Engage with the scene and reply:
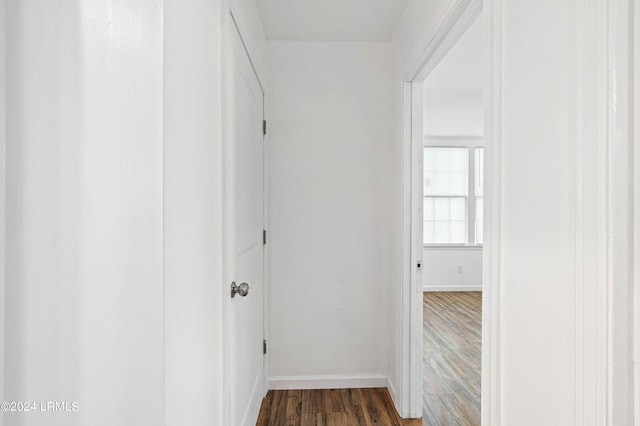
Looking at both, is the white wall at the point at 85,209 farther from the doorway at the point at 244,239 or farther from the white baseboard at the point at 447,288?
the white baseboard at the point at 447,288

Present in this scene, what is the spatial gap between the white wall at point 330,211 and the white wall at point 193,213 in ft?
4.17

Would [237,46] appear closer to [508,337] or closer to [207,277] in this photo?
[207,277]

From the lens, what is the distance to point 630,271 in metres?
0.63

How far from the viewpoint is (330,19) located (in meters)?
2.26

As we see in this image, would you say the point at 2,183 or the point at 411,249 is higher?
the point at 2,183

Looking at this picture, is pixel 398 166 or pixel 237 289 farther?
pixel 398 166

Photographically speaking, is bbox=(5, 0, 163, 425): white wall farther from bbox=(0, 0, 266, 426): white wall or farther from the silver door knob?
the silver door knob

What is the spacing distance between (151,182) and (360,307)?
6.95 ft

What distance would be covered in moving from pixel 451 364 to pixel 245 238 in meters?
2.17

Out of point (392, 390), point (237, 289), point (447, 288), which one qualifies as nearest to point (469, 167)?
point (447, 288)

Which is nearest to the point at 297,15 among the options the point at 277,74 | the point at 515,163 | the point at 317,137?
the point at 277,74

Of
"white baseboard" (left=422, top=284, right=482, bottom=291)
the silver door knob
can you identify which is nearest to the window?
"white baseboard" (left=422, top=284, right=482, bottom=291)

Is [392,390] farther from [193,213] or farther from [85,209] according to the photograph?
[85,209]

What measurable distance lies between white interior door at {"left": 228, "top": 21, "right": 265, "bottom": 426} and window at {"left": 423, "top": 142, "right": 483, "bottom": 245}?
415 cm
